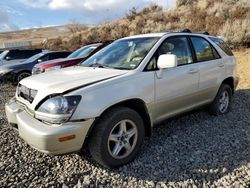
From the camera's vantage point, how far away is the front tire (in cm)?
384

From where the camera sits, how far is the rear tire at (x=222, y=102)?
605 cm

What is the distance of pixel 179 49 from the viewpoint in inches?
204

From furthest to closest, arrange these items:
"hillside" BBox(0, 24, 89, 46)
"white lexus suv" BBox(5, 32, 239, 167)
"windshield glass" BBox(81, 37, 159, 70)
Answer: "hillside" BBox(0, 24, 89, 46)
"windshield glass" BBox(81, 37, 159, 70)
"white lexus suv" BBox(5, 32, 239, 167)

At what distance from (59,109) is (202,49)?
10.2 ft

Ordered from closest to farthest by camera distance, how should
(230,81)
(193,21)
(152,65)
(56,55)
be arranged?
(152,65) → (230,81) → (56,55) → (193,21)

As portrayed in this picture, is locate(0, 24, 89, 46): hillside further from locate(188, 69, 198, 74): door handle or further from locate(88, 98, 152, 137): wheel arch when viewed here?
locate(88, 98, 152, 137): wheel arch

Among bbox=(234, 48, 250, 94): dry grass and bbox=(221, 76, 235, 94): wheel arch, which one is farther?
bbox=(234, 48, 250, 94): dry grass

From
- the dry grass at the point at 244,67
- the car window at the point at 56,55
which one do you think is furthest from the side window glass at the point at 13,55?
the dry grass at the point at 244,67

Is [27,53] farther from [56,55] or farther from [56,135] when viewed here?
[56,135]

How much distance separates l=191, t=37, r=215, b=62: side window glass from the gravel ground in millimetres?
1224

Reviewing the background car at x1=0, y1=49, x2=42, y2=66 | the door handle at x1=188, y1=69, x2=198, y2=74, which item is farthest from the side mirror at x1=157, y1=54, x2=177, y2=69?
the background car at x1=0, y1=49, x2=42, y2=66

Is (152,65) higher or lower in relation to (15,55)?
higher

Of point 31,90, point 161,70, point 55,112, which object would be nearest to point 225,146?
point 161,70

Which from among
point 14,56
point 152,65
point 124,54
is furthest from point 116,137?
point 14,56
